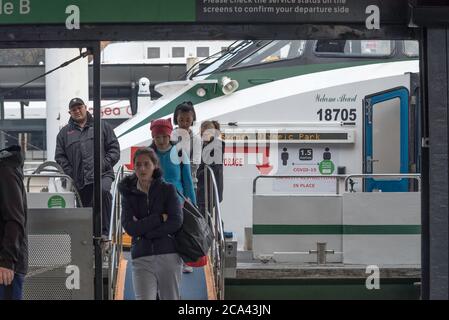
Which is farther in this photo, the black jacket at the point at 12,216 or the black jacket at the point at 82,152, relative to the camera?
the black jacket at the point at 82,152

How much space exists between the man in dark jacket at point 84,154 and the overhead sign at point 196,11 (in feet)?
7.32

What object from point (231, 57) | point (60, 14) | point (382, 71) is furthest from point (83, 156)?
point (382, 71)

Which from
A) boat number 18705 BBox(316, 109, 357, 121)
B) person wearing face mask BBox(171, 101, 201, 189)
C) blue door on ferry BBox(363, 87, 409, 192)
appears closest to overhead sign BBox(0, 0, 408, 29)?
person wearing face mask BBox(171, 101, 201, 189)

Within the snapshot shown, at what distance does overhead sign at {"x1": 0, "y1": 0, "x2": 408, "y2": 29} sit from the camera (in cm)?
674

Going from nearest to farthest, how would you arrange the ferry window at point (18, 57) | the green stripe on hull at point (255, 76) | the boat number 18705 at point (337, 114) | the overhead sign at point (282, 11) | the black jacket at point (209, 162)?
the overhead sign at point (282, 11), the ferry window at point (18, 57), the black jacket at point (209, 162), the boat number 18705 at point (337, 114), the green stripe on hull at point (255, 76)

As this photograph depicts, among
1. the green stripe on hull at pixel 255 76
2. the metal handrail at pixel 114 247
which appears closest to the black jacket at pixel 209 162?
the metal handrail at pixel 114 247

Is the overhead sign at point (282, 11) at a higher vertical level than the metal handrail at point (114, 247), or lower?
higher

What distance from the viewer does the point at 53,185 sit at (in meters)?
10.1

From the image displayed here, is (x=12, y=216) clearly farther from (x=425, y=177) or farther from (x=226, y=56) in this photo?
(x=226, y=56)

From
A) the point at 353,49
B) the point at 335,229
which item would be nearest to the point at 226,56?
the point at 353,49

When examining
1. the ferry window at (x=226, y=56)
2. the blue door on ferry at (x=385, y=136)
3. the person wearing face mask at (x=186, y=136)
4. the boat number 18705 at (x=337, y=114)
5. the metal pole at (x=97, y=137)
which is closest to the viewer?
the metal pole at (x=97, y=137)

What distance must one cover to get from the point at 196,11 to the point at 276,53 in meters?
4.70

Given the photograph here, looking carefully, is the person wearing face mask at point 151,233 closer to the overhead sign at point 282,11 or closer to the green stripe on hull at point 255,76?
the overhead sign at point 282,11

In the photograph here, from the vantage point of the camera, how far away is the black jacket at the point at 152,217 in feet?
22.7
